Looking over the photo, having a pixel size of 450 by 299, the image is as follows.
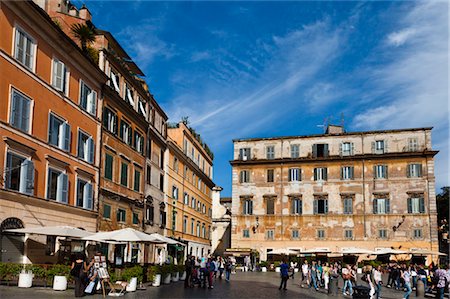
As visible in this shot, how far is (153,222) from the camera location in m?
41.4

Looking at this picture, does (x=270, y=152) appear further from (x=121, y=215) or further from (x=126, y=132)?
(x=121, y=215)

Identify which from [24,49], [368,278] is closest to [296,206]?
[368,278]

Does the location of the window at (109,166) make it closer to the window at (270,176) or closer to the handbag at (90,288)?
the handbag at (90,288)

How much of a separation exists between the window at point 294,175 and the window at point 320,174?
1.65 metres

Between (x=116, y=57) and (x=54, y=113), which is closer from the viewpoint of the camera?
(x=54, y=113)

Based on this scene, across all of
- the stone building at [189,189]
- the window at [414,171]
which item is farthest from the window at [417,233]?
the stone building at [189,189]

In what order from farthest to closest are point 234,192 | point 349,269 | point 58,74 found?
point 234,192 → point 58,74 → point 349,269

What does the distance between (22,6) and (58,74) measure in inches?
173

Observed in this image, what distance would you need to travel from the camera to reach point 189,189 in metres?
53.7

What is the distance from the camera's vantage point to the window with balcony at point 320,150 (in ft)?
179

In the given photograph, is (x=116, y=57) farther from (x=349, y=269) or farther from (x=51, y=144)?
(x=349, y=269)

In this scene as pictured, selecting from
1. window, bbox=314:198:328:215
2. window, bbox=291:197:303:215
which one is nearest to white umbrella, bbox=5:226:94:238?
window, bbox=291:197:303:215

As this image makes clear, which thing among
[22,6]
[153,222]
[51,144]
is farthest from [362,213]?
[22,6]

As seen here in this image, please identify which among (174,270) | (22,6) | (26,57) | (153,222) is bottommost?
(174,270)
